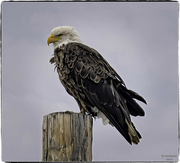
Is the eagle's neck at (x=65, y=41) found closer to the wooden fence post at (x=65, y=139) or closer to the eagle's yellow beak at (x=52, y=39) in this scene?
the eagle's yellow beak at (x=52, y=39)

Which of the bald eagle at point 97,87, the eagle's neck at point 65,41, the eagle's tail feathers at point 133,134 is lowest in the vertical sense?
the eagle's tail feathers at point 133,134

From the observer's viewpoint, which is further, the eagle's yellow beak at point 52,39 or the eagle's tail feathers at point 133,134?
the eagle's yellow beak at point 52,39

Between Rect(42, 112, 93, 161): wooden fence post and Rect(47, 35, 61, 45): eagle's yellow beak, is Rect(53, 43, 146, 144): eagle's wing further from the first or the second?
Rect(42, 112, 93, 161): wooden fence post

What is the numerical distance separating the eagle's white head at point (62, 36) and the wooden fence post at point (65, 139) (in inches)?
83.7

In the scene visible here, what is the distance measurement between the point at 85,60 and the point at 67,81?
442 millimetres

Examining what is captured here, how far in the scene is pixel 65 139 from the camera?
3076mm

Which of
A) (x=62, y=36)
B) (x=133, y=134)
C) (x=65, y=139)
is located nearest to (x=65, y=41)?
(x=62, y=36)

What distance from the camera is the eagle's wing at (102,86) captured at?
4.35 meters

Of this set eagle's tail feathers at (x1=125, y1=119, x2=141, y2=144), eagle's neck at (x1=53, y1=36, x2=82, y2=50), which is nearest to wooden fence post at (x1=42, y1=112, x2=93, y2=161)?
eagle's tail feathers at (x1=125, y1=119, x2=141, y2=144)

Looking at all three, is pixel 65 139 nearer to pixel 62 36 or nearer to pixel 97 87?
pixel 97 87

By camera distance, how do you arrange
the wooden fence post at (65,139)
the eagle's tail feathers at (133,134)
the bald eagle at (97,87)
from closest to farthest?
the wooden fence post at (65,139), the eagle's tail feathers at (133,134), the bald eagle at (97,87)

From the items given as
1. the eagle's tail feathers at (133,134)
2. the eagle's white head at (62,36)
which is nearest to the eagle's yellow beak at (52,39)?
the eagle's white head at (62,36)

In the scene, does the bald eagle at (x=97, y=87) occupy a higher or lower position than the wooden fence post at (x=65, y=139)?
higher

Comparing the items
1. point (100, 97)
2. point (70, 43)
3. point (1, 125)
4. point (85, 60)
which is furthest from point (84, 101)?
point (1, 125)
